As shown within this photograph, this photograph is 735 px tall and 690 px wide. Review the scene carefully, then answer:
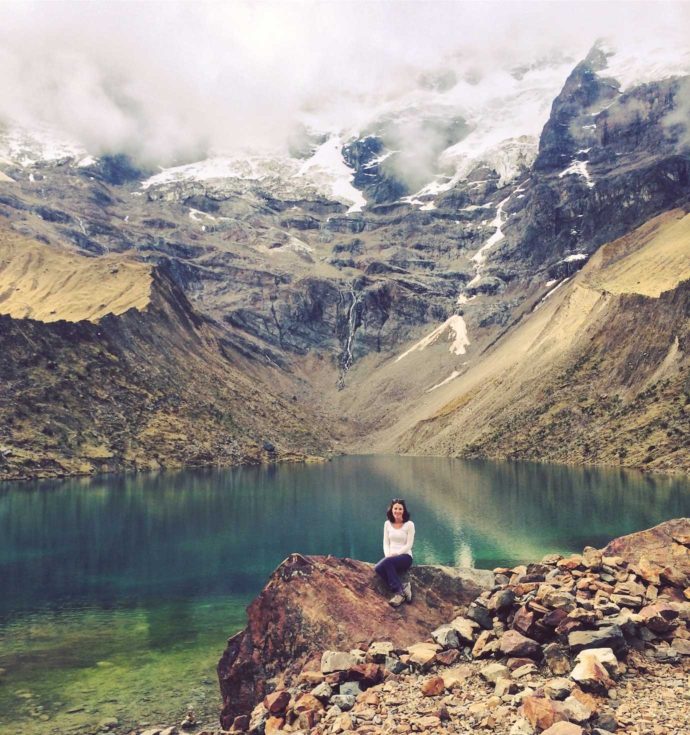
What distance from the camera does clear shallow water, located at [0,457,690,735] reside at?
28152 mm

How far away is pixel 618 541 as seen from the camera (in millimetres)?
24891

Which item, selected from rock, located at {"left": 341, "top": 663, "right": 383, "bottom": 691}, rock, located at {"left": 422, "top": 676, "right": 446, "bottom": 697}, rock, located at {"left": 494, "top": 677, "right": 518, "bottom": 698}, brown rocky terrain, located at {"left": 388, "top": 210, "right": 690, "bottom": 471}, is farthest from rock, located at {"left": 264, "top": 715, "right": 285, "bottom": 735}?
brown rocky terrain, located at {"left": 388, "top": 210, "right": 690, "bottom": 471}

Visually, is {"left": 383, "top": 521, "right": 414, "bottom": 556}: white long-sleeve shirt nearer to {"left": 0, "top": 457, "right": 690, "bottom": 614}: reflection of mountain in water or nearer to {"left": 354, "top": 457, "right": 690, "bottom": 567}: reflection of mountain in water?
{"left": 0, "top": 457, "right": 690, "bottom": 614}: reflection of mountain in water

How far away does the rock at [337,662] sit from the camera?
18141mm

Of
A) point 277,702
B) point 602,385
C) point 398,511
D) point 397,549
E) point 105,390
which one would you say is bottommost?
point 277,702

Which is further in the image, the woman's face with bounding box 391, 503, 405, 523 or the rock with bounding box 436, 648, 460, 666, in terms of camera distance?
the woman's face with bounding box 391, 503, 405, 523

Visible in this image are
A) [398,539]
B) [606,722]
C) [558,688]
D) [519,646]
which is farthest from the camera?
[398,539]

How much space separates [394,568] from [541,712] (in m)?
9.26

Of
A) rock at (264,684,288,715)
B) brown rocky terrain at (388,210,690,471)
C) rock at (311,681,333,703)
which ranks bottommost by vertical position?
rock at (264,684,288,715)

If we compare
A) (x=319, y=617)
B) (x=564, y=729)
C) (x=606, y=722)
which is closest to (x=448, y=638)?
(x=319, y=617)

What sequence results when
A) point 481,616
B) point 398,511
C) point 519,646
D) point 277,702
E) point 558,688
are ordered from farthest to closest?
→ point 398,511 < point 481,616 < point 277,702 < point 519,646 < point 558,688

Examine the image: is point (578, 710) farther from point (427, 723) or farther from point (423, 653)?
point (423, 653)

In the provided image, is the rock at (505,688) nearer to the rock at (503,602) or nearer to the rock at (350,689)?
the rock at (350,689)

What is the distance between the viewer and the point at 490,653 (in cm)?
1742
